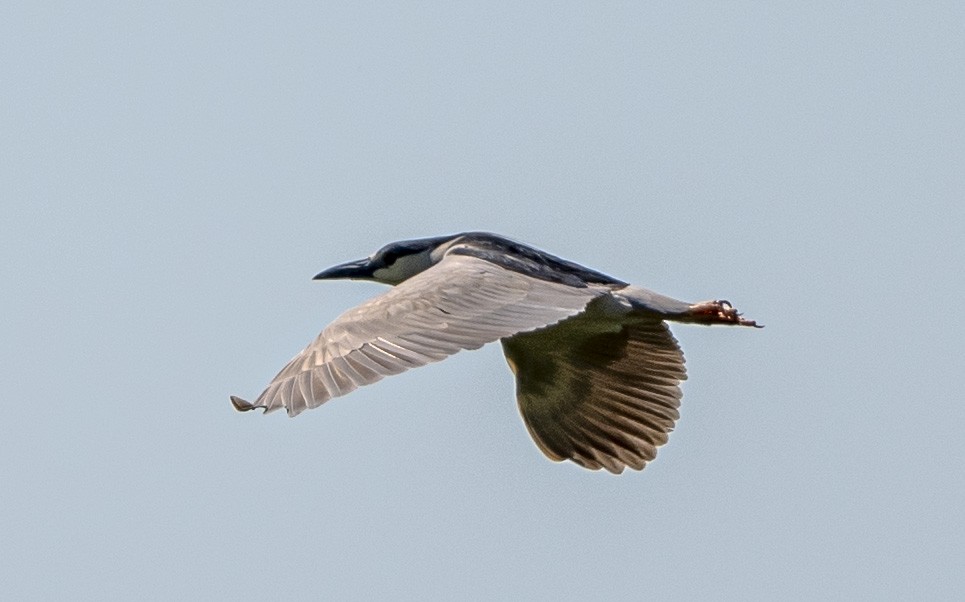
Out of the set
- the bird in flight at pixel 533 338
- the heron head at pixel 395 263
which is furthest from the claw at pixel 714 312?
the heron head at pixel 395 263

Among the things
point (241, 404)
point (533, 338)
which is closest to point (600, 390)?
point (533, 338)

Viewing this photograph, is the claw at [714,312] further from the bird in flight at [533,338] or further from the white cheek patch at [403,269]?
the white cheek patch at [403,269]

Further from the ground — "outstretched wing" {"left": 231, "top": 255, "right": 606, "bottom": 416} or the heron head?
the heron head

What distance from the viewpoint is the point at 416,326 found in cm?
925

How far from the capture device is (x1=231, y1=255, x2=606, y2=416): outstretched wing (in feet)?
28.3

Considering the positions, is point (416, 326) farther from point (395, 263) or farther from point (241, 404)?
point (395, 263)

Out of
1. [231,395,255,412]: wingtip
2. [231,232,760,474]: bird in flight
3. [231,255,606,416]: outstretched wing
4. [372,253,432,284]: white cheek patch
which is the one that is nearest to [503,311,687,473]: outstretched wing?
[231,232,760,474]: bird in flight

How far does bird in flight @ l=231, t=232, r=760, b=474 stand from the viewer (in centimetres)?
890

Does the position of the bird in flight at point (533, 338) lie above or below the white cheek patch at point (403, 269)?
below

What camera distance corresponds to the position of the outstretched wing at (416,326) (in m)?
8.62

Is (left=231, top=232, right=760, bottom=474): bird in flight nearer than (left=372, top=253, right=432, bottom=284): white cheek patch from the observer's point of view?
Yes

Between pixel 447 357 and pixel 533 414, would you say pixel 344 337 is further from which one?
pixel 533 414

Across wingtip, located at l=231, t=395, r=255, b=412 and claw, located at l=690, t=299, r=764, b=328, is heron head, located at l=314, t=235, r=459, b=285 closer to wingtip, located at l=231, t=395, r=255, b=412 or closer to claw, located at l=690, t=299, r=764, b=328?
claw, located at l=690, t=299, r=764, b=328

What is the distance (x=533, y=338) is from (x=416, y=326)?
114 inches
